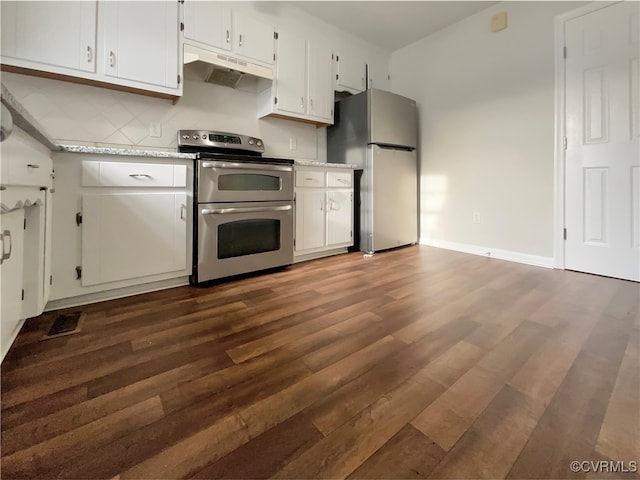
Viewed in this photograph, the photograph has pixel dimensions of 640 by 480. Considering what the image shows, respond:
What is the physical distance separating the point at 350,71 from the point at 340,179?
4.45ft

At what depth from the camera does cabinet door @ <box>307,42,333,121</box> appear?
290cm

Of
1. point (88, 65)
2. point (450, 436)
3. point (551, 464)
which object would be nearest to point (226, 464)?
point (450, 436)

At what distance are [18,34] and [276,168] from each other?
1.58 meters

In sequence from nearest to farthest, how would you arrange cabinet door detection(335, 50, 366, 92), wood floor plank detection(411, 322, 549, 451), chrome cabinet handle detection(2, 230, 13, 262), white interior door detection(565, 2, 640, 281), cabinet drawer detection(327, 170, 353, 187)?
wood floor plank detection(411, 322, 549, 451), chrome cabinet handle detection(2, 230, 13, 262), white interior door detection(565, 2, 640, 281), cabinet drawer detection(327, 170, 353, 187), cabinet door detection(335, 50, 366, 92)

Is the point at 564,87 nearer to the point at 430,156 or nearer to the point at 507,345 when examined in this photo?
the point at 430,156

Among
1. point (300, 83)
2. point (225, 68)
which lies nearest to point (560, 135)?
point (300, 83)

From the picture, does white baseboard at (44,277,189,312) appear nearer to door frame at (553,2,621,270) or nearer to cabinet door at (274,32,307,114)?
cabinet door at (274,32,307,114)

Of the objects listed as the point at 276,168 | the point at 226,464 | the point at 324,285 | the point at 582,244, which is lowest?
the point at 226,464

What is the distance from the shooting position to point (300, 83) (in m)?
2.82

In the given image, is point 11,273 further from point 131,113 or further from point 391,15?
point 391,15

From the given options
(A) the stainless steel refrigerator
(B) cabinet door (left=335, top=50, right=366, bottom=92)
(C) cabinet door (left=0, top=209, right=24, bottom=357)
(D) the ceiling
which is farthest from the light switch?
(C) cabinet door (left=0, top=209, right=24, bottom=357)

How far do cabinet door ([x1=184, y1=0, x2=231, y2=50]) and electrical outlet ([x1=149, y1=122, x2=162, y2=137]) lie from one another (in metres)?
0.66

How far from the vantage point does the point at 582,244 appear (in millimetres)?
2363

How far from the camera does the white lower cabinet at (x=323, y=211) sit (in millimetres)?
2598
